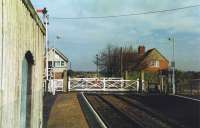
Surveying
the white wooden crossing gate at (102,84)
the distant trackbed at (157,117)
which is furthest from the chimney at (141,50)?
the distant trackbed at (157,117)

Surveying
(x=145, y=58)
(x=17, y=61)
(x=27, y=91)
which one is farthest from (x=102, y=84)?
(x=17, y=61)

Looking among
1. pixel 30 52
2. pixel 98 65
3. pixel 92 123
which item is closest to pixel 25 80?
pixel 30 52

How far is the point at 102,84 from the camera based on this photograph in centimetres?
5928

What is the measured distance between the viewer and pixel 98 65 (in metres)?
104

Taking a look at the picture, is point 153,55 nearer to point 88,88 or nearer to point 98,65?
point 98,65

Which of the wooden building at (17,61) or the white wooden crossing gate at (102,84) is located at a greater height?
the wooden building at (17,61)

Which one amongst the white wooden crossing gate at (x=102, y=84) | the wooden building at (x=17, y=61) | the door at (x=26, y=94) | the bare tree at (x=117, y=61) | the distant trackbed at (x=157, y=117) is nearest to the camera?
the wooden building at (x=17, y=61)

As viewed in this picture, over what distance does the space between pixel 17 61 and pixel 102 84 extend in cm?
5250

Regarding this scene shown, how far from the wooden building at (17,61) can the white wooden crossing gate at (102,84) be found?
47.5 m

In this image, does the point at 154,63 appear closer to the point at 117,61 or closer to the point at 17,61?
the point at 117,61

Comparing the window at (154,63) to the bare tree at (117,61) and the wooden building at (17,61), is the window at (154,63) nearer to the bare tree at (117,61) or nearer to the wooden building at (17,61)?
the bare tree at (117,61)

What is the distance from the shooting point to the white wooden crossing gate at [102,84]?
57000 millimetres

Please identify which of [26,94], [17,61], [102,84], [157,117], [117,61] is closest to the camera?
[17,61]

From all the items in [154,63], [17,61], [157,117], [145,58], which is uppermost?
[145,58]
